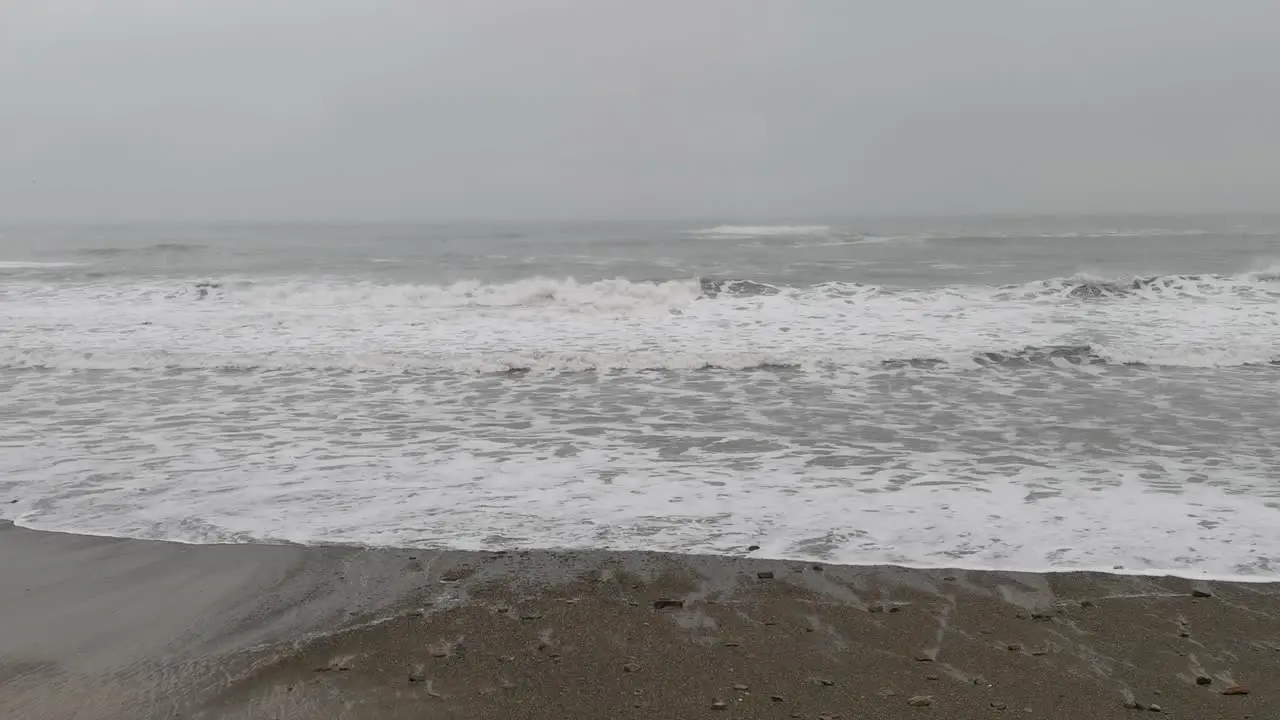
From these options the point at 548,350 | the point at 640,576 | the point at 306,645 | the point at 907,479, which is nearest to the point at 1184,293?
the point at 548,350

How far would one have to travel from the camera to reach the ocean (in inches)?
181

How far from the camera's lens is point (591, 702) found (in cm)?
293

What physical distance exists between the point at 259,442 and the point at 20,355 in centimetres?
658

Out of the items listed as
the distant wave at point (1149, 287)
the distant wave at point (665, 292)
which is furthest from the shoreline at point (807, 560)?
the distant wave at point (1149, 287)

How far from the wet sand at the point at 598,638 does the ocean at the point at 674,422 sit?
1.04ft

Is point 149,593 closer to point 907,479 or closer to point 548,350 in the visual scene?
point 907,479

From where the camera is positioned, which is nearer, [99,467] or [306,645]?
[306,645]

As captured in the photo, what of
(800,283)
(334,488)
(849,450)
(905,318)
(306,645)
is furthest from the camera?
(800,283)

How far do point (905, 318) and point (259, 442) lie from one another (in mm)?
10847

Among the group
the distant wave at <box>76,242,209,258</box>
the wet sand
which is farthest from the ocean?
the distant wave at <box>76,242,209,258</box>

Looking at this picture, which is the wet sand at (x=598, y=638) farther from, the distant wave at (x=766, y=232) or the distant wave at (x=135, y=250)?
the distant wave at (x=766, y=232)

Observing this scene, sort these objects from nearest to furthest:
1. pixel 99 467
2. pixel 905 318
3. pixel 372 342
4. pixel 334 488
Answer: pixel 334 488, pixel 99 467, pixel 372 342, pixel 905 318

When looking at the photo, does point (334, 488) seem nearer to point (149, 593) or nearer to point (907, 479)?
point (149, 593)

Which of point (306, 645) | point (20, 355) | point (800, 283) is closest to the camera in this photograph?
point (306, 645)
